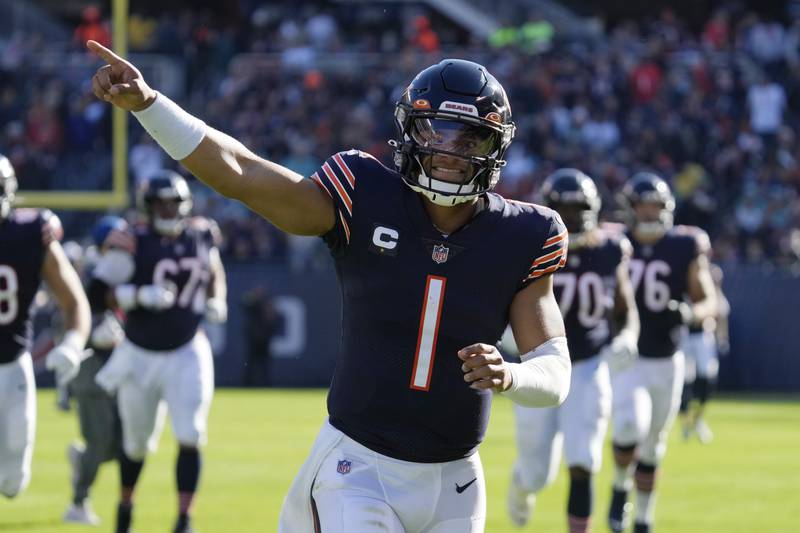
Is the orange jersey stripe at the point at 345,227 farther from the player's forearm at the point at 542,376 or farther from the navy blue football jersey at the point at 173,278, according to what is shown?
the navy blue football jersey at the point at 173,278

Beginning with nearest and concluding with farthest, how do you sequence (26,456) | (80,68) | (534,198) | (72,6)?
(26,456), (80,68), (534,198), (72,6)

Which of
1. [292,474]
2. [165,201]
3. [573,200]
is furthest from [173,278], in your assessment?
[292,474]

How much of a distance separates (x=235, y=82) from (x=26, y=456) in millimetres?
14713

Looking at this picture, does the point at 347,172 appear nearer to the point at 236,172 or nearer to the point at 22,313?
the point at 236,172

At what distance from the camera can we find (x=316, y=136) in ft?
67.2

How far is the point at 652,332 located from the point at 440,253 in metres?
5.14

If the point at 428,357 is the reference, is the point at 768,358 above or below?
below

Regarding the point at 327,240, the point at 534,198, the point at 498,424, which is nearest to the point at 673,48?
the point at 534,198

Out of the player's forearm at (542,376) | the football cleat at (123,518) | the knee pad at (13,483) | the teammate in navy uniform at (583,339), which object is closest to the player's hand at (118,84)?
the player's forearm at (542,376)

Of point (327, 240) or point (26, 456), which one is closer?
point (327, 240)

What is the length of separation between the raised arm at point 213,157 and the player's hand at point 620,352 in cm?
404

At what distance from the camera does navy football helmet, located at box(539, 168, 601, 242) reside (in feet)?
25.2

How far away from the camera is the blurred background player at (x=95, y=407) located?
27.9 ft

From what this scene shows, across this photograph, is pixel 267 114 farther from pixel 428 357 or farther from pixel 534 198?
pixel 428 357
